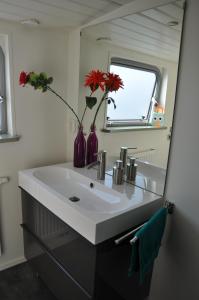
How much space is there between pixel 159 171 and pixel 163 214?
0.28 m

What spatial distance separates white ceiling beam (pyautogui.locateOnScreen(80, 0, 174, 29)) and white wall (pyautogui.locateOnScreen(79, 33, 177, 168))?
171 mm

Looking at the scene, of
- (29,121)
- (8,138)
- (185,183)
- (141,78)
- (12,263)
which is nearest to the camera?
(185,183)

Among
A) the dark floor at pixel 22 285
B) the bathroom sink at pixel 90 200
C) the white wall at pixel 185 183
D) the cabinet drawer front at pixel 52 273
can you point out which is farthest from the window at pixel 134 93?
the dark floor at pixel 22 285

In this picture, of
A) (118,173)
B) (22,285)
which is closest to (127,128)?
(118,173)

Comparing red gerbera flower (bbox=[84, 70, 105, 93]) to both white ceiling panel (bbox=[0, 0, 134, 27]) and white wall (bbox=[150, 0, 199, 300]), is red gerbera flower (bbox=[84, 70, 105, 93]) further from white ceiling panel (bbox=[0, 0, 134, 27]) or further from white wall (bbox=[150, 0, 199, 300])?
white wall (bbox=[150, 0, 199, 300])

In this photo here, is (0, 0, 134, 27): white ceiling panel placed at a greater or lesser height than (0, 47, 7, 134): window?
greater

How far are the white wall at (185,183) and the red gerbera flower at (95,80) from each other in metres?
0.66

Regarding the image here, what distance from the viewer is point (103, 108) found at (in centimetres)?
178

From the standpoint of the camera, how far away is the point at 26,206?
1.80 m

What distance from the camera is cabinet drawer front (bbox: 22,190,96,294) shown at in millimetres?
1194

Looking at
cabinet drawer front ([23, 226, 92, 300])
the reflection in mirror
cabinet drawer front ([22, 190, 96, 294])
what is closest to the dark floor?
cabinet drawer front ([23, 226, 92, 300])

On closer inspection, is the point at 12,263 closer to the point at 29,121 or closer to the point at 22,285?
the point at 22,285

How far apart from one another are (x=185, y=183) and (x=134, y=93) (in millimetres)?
707

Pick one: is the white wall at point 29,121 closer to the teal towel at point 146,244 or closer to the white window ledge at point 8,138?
the white window ledge at point 8,138
